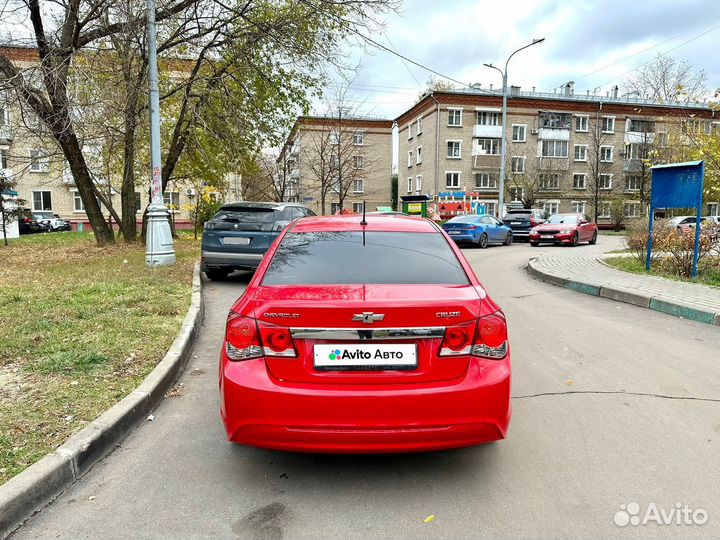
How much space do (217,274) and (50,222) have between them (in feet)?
123

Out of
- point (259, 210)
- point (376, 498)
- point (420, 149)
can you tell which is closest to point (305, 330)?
point (376, 498)

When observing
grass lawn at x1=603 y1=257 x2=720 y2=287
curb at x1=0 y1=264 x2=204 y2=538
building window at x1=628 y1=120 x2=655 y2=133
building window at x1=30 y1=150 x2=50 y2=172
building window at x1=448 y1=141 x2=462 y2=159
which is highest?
building window at x1=628 y1=120 x2=655 y2=133

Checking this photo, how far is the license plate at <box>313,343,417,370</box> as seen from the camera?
8.86ft

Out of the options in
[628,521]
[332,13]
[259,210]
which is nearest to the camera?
[628,521]

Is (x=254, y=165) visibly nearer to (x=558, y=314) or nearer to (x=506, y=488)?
(x=558, y=314)

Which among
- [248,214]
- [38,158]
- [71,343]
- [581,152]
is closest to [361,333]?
[71,343]

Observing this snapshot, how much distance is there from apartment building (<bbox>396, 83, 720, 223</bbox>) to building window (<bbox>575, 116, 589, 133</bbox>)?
0.10m

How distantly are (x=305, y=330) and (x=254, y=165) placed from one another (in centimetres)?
1866

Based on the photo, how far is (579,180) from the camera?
50156 mm

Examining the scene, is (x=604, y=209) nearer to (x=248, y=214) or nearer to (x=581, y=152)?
(x=581, y=152)

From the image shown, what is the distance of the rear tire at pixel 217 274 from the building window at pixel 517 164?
42458 millimetres

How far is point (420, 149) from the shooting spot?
2015 inches

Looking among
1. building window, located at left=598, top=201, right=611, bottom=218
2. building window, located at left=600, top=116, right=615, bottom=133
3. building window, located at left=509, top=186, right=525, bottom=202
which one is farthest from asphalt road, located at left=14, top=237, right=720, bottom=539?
building window, located at left=600, top=116, right=615, bottom=133

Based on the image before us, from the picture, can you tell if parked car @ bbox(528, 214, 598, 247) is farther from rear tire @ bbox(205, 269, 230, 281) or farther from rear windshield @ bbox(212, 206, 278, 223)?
rear tire @ bbox(205, 269, 230, 281)
